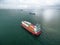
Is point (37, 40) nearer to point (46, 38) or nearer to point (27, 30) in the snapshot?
point (46, 38)

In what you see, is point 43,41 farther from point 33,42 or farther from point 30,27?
point 30,27

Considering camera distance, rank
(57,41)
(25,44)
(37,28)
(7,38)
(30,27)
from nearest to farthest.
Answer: (25,44) → (57,41) → (7,38) → (37,28) → (30,27)

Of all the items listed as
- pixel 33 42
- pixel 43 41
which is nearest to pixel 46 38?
pixel 43 41

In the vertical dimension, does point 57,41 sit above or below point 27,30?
above

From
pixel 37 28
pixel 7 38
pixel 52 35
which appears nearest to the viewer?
pixel 7 38

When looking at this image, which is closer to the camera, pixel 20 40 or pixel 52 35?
pixel 20 40

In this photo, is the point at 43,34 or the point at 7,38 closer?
the point at 7,38

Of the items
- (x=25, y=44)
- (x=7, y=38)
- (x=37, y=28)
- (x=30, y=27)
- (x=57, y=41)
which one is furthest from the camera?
(x=30, y=27)

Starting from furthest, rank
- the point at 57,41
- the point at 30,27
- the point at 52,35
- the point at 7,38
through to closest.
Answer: the point at 30,27, the point at 52,35, the point at 7,38, the point at 57,41

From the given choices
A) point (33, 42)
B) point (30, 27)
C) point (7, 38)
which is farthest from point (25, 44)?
point (30, 27)
